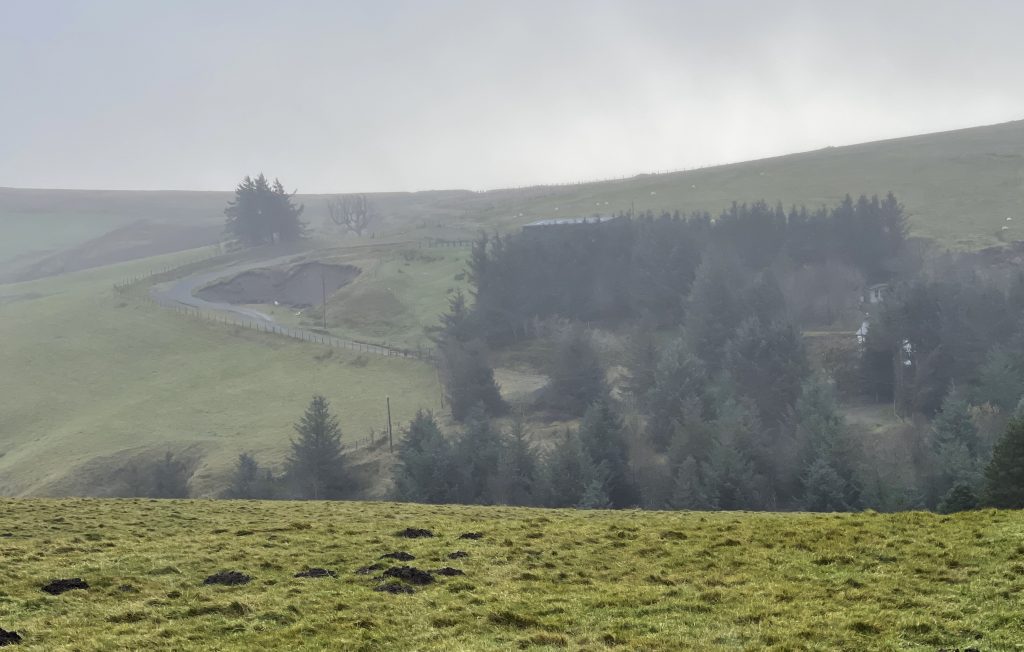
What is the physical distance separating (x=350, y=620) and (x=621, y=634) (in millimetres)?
5188

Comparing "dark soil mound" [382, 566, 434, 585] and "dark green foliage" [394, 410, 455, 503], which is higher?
"dark soil mound" [382, 566, 434, 585]

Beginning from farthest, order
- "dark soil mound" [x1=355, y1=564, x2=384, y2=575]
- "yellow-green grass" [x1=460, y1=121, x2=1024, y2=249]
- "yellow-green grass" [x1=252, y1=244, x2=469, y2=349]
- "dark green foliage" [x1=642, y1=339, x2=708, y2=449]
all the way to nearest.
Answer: "yellow-green grass" [x1=460, y1=121, x2=1024, y2=249] → "yellow-green grass" [x1=252, y1=244, x2=469, y2=349] → "dark green foliage" [x1=642, y1=339, x2=708, y2=449] → "dark soil mound" [x1=355, y1=564, x2=384, y2=575]

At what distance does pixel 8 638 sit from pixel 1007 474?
36573 mm

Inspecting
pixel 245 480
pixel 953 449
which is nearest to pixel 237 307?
pixel 245 480

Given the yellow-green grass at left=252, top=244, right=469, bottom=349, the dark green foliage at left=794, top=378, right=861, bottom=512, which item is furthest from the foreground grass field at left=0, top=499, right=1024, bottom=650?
the yellow-green grass at left=252, top=244, right=469, bottom=349

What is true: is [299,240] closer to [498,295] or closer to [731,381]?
[498,295]

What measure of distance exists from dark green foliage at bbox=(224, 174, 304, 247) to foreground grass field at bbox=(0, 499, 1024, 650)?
148390mm

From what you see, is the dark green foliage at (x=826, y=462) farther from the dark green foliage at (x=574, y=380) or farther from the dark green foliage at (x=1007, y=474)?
the dark green foliage at (x=574, y=380)

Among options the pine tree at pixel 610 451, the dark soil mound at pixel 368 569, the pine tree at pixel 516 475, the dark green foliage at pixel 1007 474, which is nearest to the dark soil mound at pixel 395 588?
the dark soil mound at pixel 368 569

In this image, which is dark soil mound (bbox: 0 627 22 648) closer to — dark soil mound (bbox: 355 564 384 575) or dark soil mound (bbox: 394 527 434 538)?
dark soil mound (bbox: 355 564 384 575)

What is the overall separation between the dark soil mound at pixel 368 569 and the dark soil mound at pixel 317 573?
54 cm

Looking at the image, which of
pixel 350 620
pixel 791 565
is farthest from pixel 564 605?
pixel 791 565

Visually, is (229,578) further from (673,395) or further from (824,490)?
(673,395)

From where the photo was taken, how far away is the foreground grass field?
53.7ft
